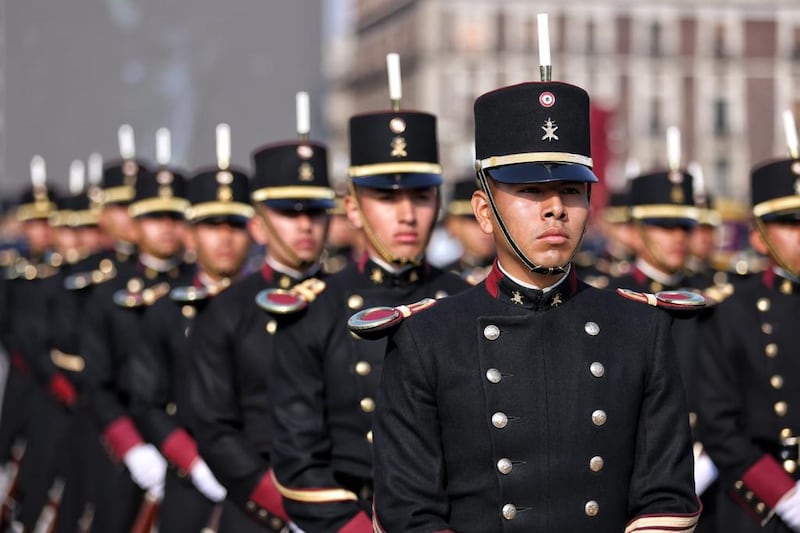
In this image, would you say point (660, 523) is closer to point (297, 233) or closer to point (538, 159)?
point (538, 159)

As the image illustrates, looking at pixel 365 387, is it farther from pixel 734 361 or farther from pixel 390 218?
pixel 734 361

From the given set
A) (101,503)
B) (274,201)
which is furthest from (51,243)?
(274,201)

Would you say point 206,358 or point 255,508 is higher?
point 206,358

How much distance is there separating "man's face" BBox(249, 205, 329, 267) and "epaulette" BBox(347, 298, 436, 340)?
101 inches

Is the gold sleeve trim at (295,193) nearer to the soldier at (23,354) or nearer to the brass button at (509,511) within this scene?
the brass button at (509,511)

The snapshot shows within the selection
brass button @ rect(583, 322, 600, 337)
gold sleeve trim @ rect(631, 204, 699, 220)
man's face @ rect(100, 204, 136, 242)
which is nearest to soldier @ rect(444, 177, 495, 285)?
gold sleeve trim @ rect(631, 204, 699, 220)

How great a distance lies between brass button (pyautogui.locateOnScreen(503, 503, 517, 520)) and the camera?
14.3 ft

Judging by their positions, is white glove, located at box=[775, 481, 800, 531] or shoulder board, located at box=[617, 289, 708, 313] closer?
shoulder board, located at box=[617, 289, 708, 313]

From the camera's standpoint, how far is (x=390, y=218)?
242 inches

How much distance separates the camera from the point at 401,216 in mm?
6113

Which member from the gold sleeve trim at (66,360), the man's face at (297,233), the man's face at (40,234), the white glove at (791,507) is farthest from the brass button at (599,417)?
the man's face at (40,234)

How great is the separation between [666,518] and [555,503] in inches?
12.9

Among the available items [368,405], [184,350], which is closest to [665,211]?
[184,350]

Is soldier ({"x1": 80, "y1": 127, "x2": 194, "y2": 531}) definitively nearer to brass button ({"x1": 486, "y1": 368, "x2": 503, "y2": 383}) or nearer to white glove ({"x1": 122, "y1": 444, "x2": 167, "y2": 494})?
white glove ({"x1": 122, "y1": 444, "x2": 167, "y2": 494})
